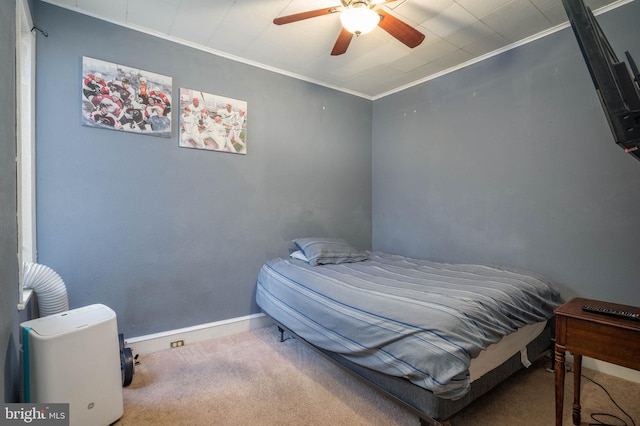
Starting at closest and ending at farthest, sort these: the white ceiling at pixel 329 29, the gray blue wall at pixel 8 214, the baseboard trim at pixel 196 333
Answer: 1. the gray blue wall at pixel 8 214
2. the white ceiling at pixel 329 29
3. the baseboard trim at pixel 196 333

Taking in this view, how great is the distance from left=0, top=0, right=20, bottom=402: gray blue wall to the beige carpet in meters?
0.67

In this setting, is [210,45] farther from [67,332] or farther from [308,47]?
[67,332]

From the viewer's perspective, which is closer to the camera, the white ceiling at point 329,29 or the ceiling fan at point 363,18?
the ceiling fan at point 363,18

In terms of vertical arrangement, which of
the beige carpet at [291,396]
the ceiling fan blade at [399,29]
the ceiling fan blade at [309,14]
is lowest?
the beige carpet at [291,396]

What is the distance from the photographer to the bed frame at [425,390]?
1.42 m

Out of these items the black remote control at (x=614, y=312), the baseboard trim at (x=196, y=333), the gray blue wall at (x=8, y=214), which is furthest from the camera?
the baseboard trim at (x=196, y=333)

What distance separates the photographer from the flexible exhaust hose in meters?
1.83

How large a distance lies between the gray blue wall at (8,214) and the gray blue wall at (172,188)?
0.78 meters

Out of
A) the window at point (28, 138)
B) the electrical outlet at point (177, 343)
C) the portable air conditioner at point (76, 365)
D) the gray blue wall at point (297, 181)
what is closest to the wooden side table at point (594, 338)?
the gray blue wall at point (297, 181)

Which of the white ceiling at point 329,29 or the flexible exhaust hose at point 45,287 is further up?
the white ceiling at point 329,29

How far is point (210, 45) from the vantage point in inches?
107

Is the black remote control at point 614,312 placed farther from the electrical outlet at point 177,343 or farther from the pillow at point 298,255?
the electrical outlet at point 177,343

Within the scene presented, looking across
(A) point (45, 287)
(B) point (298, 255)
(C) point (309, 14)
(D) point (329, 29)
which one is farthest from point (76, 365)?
(D) point (329, 29)

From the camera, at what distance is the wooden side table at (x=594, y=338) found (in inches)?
51.0
